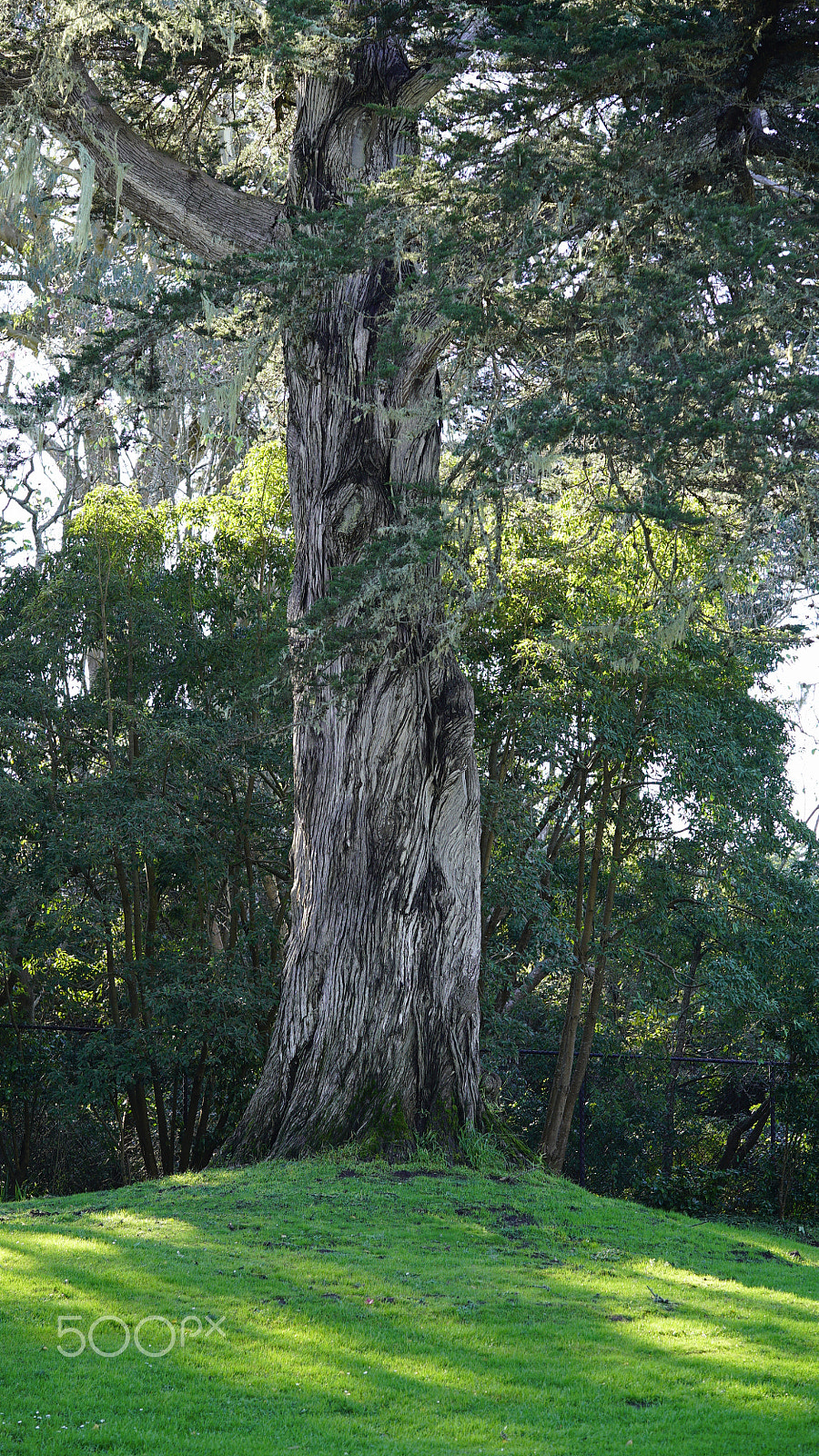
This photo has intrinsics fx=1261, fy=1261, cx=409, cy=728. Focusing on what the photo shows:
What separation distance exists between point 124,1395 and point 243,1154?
4.75 metres

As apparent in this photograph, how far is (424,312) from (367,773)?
3.20 meters

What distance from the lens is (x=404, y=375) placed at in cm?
912

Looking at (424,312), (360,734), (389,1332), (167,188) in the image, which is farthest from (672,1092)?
(167,188)

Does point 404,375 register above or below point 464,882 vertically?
above

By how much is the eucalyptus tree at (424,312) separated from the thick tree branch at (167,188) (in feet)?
0.08

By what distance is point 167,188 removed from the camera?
395 inches

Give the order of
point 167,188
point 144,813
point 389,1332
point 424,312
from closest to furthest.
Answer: point 389,1332, point 424,312, point 167,188, point 144,813

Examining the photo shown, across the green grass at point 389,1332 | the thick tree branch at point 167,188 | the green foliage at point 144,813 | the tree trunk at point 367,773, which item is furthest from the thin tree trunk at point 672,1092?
the thick tree branch at point 167,188

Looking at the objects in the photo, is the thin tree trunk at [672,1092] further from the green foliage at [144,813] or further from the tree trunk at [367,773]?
the tree trunk at [367,773]

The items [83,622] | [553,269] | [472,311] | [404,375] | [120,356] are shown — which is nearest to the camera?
[472,311]

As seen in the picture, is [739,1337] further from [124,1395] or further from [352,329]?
[352,329]

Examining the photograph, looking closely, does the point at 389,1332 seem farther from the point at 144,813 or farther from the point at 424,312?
the point at 144,813

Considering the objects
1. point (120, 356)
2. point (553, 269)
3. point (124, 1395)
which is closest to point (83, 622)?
point (120, 356)

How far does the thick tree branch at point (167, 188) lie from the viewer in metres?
9.86
